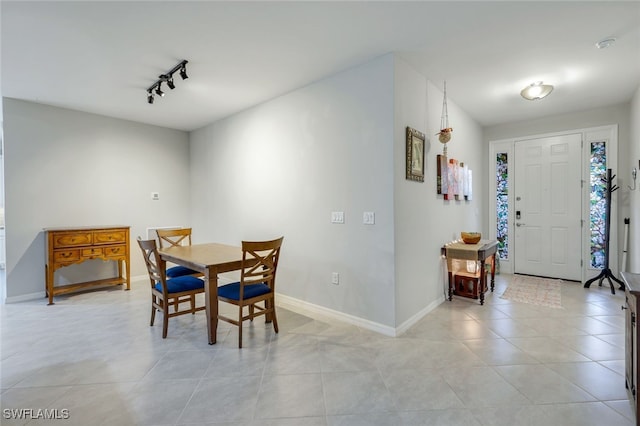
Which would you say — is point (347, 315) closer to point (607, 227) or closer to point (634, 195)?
point (607, 227)

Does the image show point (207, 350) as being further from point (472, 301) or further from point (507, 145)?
point (507, 145)

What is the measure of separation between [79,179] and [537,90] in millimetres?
6175

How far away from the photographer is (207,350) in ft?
8.39

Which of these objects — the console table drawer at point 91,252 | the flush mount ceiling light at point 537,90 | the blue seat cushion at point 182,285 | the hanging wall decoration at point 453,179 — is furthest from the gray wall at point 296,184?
the blue seat cushion at point 182,285

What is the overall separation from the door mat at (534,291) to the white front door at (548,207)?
293 mm

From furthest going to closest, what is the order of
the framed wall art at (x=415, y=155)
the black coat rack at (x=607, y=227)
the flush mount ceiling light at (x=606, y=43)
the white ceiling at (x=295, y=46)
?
the black coat rack at (x=607, y=227) → the framed wall art at (x=415, y=155) → the flush mount ceiling light at (x=606, y=43) → the white ceiling at (x=295, y=46)

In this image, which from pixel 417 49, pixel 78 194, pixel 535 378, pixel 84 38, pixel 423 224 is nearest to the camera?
pixel 535 378

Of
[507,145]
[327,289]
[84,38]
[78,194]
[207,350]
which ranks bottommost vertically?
[207,350]

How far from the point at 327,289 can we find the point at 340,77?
90.4 inches

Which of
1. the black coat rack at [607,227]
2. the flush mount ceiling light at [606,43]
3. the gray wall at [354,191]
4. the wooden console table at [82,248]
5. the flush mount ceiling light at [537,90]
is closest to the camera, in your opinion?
the flush mount ceiling light at [606,43]

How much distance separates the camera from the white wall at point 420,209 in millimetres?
2879

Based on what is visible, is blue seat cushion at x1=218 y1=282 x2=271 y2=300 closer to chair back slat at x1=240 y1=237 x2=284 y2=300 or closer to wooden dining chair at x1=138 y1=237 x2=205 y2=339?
chair back slat at x1=240 y1=237 x2=284 y2=300

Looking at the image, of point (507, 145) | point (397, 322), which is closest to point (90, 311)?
point (397, 322)

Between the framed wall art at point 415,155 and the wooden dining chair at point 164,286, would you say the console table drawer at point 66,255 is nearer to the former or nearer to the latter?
the wooden dining chair at point 164,286
